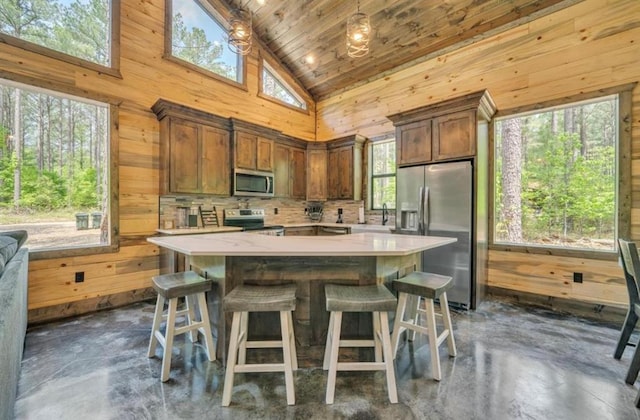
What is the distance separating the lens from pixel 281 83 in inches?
228

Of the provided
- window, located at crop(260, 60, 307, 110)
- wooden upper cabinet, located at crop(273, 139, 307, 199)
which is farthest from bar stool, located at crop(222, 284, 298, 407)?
window, located at crop(260, 60, 307, 110)

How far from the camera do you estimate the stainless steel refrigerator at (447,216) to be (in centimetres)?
349

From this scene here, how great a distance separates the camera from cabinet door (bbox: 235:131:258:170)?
4.56 metres

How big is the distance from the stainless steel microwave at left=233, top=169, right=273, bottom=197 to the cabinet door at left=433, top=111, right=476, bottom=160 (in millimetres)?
2639

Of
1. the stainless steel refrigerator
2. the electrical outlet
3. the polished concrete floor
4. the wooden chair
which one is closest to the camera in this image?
the polished concrete floor

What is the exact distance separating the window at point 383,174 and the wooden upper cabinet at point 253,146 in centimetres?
184

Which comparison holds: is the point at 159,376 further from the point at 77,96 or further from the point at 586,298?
the point at 586,298

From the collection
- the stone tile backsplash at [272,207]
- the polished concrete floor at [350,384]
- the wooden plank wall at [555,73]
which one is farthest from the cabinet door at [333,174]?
the polished concrete floor at [350,384]

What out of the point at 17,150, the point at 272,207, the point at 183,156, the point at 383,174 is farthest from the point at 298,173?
the point at 17,150

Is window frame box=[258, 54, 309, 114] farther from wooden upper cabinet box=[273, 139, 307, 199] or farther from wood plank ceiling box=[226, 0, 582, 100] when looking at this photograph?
wooden upper cabinet box=[273, 139, 307, 199]

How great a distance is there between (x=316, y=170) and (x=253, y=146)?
141cm

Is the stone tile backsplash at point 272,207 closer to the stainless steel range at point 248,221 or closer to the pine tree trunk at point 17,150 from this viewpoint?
the stainless steel range at point 248,221

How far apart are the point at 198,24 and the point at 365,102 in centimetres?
299

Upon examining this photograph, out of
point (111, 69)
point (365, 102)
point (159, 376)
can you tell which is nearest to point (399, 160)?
point (365, 102)
